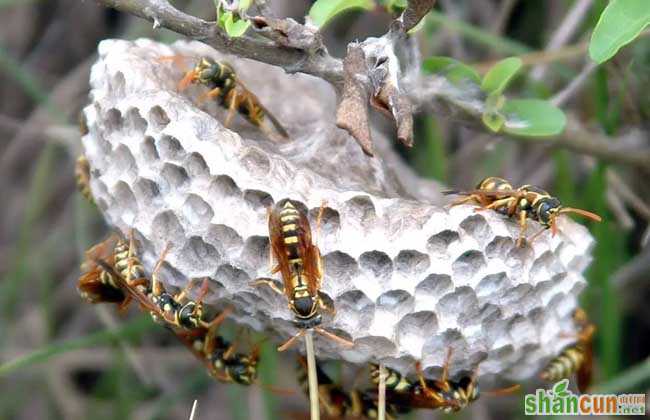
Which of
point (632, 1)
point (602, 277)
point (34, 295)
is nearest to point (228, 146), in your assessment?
point (632, 1)

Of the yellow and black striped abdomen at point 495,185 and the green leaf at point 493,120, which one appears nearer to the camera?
the yellow and black striped abdomen at point 495,185

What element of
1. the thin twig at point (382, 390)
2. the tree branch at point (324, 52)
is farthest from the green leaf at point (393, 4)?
the thin twig at point (382, 390)

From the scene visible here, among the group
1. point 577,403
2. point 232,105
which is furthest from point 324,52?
point 577,403

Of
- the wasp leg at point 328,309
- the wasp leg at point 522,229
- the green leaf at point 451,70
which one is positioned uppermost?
the green leaf at point 451,70

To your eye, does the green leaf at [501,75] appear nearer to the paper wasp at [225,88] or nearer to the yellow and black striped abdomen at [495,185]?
the yellow and black striped abdomen at [495,185]

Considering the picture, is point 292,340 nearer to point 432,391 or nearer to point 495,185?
point 432,391

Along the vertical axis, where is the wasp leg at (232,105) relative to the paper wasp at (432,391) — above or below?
above

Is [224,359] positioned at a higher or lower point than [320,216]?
lower
